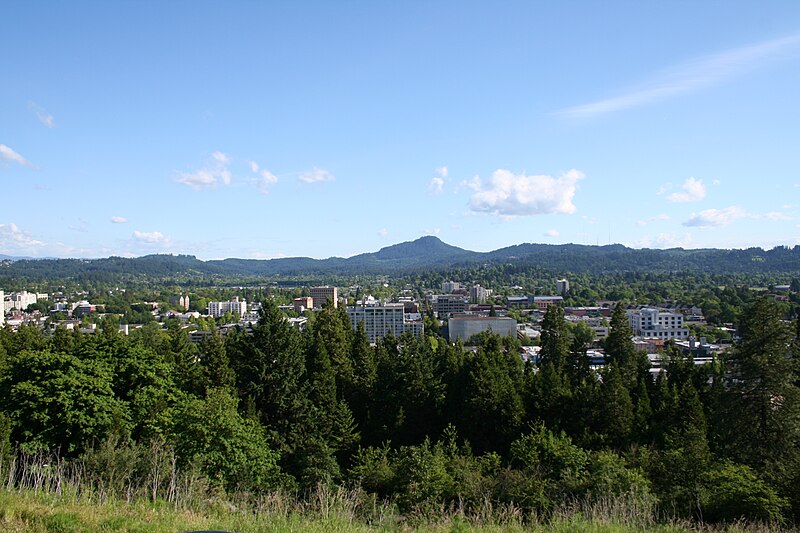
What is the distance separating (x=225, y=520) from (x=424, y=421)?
766 inches

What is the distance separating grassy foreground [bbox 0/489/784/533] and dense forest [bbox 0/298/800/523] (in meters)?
0.93

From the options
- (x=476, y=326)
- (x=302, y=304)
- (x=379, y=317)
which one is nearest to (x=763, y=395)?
(x=476, y=326)

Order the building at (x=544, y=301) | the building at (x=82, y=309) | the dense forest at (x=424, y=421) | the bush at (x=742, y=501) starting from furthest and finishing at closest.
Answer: the building at (x=544, y=301), the building at (x=82, y=309), the dense forest at (x=424, y=421), the bush at (x=742, y=501)

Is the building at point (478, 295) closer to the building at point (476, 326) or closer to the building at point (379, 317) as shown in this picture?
the building at point (379, 317)

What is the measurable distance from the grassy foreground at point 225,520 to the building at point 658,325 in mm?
81200

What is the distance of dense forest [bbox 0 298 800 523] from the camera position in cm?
1270

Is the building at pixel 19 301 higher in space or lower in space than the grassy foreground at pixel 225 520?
lower

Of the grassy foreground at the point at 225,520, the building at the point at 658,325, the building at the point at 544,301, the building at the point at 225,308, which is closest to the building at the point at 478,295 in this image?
the building at the point at 544,301

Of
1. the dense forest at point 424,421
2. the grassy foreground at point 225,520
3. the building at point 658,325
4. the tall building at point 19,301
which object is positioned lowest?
the building at point 658,325

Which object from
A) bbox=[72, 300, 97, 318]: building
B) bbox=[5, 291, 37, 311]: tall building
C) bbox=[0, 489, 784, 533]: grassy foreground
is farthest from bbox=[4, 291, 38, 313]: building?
bbox=[0, 489, 784, 533]: grassy foreground

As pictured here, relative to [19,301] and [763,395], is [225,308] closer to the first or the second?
[19,301]

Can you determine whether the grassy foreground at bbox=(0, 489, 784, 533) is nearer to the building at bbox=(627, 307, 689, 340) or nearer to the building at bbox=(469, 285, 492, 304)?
the building at bbox=(627, 307, 689, 340)

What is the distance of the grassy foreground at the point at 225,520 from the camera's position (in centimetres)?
580

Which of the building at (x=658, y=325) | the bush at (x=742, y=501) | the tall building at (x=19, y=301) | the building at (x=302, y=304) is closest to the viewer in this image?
the bush at (x=742, y=501)
